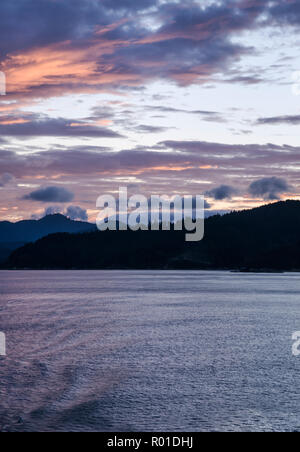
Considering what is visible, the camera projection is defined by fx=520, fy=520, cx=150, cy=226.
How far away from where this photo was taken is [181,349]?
63469 millimetres

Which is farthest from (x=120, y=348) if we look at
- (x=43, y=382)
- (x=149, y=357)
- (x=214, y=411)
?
(x=214, y=411)

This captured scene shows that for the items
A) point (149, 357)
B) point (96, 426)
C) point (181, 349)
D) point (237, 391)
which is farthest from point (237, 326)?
point (96, 426)

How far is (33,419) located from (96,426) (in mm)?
4684

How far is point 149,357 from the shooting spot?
58469mm

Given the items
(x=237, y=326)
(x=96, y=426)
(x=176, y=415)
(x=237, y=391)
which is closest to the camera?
(x=96, y=426)

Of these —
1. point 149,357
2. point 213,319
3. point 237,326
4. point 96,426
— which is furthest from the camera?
point 213,319

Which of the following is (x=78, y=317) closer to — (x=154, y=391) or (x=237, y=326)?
(x=237, y=326)

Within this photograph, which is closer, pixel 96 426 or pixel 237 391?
pixel 96 426

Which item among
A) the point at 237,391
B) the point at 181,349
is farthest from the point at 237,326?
the point at 237,391

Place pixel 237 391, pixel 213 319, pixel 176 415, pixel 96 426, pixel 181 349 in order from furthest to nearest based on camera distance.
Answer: pixel 213 319 → pixel 181 349 → pixel 237 391 → pixel 176 415 → pixel 96 426

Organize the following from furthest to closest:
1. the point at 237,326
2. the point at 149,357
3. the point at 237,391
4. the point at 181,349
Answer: the point at 237,326, the point at 181,349, the point at 149,357, the point at 237,391
